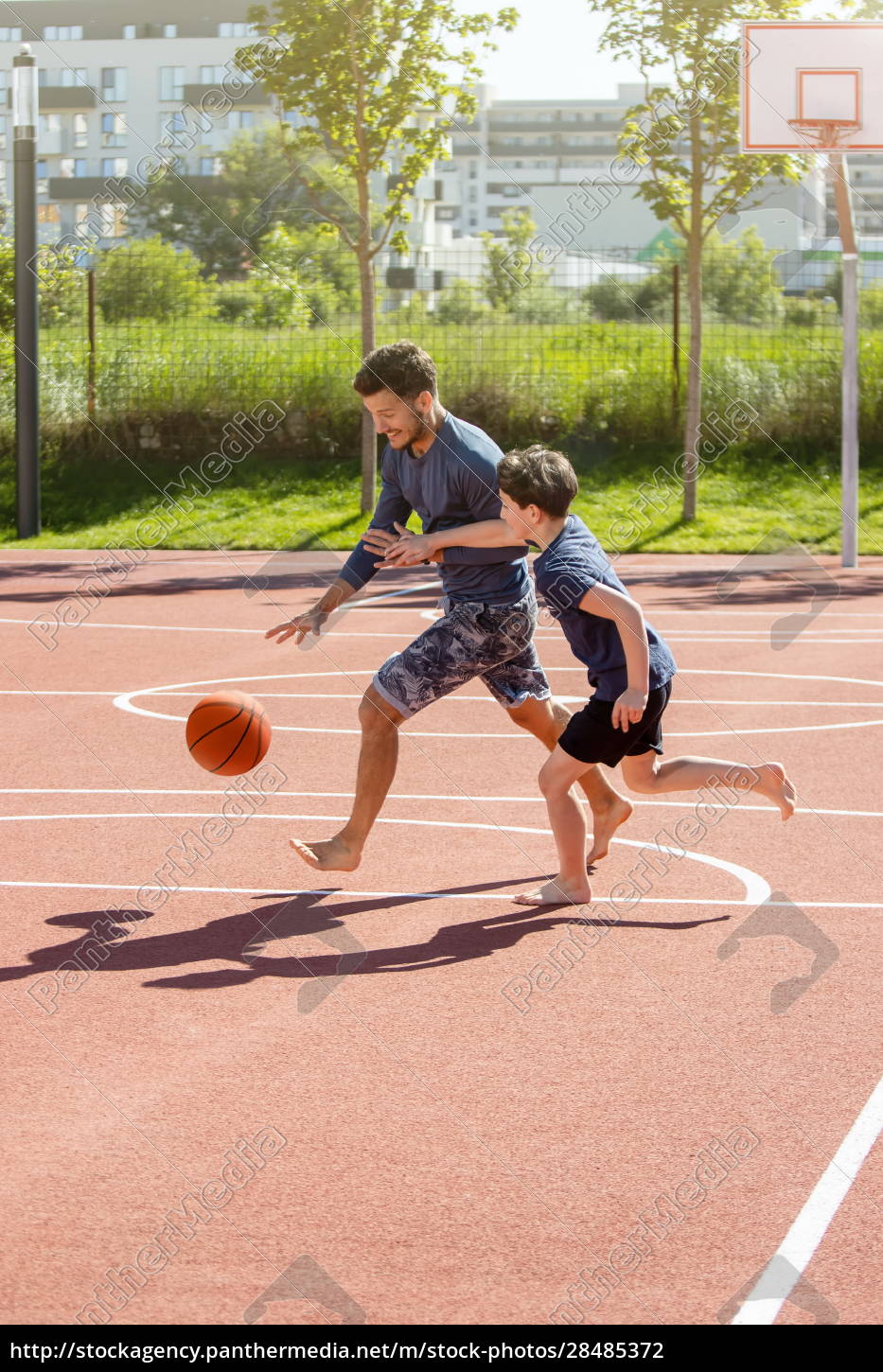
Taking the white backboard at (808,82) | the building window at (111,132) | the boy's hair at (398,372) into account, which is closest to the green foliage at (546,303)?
the white backboard at (808,82)

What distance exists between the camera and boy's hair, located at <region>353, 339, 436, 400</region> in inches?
244

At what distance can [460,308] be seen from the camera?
35.6 meters

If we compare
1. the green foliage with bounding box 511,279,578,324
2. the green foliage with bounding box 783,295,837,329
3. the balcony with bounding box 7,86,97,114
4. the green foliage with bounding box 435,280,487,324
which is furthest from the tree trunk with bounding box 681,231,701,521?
the balcony with bounding box 7,86,97,114

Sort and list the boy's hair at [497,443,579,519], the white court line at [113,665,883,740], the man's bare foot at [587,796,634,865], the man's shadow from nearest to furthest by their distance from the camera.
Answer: the man's shadow < the boy's hair at [497,443,579,519] < the man's bare foot at [587,796,634,865] < the white court line at [113,665,883,740]

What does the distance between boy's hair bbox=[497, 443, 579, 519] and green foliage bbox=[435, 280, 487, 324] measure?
70.3ft

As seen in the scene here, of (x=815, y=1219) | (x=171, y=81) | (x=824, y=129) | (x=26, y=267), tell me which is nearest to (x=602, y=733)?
(x=815, y=1219)

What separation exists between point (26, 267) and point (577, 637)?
1652 centimetres

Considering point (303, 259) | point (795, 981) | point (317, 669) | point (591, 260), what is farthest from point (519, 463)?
point (303, 259)

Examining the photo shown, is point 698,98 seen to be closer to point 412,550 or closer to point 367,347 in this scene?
point 367,347

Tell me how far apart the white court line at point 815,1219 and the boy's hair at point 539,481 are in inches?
92.3

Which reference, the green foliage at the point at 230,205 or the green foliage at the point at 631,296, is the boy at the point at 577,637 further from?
the green foliage at the point at 230,205

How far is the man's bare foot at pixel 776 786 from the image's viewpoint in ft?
22.0

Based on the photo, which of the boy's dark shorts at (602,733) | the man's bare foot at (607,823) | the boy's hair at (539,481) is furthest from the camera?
the man's bare foot at (607,823)

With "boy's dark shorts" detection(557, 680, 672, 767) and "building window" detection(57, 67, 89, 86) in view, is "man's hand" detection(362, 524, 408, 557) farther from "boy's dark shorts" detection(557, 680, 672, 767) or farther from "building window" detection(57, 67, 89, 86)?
"building window" detection(57, 67, 89, 86)
